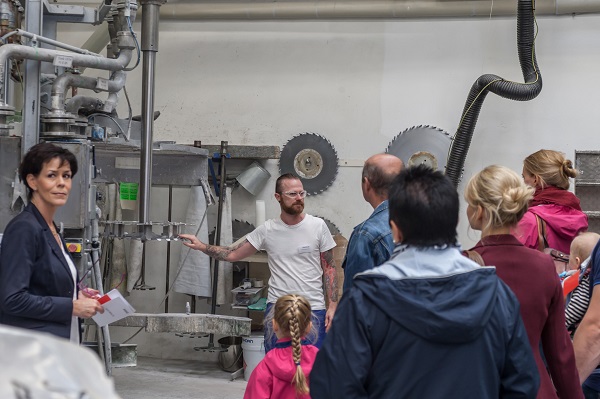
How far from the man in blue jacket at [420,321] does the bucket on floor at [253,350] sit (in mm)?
4231

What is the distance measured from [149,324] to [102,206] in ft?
4.32

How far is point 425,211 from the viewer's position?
6.72 ft

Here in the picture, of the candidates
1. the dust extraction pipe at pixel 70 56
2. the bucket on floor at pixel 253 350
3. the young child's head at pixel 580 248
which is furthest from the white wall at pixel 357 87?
the young child's head at pixel 580 248

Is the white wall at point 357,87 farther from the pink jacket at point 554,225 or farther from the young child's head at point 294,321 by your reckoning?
the young child's head at point 294,321

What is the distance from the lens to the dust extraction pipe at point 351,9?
646cm

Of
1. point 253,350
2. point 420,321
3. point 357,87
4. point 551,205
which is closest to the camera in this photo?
point 420,321

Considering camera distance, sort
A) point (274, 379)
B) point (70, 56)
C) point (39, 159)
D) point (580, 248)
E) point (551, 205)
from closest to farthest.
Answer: point (39, 159)
point (274, 379)
point (580, 248)
point (551, 205)
point (70, 56)

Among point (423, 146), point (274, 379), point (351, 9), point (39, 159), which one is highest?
point (351, 9)

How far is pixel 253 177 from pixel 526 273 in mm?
4620

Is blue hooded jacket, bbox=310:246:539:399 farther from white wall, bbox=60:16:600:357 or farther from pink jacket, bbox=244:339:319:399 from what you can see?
white wall, bbox=60:16:600:357

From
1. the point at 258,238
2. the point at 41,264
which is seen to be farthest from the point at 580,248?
the point at 258,238

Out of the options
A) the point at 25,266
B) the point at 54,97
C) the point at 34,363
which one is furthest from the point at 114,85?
the point at 34,363

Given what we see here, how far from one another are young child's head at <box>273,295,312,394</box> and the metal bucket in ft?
11.8

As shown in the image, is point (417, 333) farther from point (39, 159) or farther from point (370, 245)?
point (39, 159)
